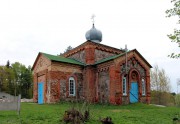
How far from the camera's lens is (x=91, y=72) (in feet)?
78.0

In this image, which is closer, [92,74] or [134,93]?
[134,93]

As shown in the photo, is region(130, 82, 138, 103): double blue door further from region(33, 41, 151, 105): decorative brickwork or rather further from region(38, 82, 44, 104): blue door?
region(38, 82, 44, 104): blue door

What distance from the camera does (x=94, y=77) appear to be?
23656mm

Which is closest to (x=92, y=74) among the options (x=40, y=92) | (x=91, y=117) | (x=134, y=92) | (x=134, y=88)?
(x=134, y=88)

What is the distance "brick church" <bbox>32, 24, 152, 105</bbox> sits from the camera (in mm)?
21406

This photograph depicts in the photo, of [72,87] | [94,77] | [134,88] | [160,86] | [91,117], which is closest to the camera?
[91,117]

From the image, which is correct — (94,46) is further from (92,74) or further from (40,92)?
(40,92)

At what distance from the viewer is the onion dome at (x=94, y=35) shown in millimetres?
28391

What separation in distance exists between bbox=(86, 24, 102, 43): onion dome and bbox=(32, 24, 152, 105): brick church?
293 centimetres

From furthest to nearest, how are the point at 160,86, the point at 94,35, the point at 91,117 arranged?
1. the point at 160,86
2. the point at 94,35
3. the point at 91,117

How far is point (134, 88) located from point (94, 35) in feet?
28.6

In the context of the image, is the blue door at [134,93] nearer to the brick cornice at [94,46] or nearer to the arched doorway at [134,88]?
the arched doorway at [134,88]

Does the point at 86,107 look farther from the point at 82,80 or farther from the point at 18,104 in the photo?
the point at 82,80

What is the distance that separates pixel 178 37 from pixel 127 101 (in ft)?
29.4
